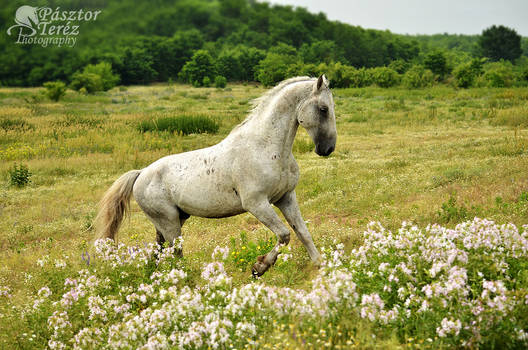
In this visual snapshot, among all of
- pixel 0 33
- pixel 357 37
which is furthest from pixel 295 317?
pixel 357 37

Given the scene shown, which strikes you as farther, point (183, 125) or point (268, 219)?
point (183, 125)

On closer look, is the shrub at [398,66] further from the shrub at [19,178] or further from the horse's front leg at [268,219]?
the horse's front leg at [268,219]

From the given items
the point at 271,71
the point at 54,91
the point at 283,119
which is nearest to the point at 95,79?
the point at 54,91

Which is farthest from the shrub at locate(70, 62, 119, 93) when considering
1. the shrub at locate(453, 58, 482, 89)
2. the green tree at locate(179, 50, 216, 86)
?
the shrub at locate(453, 58, 482, 89)

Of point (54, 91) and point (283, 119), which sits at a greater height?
point (283, 119)

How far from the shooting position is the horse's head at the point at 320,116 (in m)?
5.55

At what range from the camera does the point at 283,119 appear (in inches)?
231

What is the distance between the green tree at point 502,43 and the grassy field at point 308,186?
75777 millimetres

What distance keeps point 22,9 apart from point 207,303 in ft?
166

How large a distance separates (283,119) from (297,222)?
1.35 m

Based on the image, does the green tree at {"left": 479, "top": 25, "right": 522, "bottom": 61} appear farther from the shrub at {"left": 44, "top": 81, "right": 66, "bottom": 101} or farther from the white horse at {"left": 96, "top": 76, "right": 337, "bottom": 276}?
the white horse at {"left": 96, "top": 76, "right": 337, "bottom": 276}

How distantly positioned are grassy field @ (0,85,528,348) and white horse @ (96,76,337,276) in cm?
67

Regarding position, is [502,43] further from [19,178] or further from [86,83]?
[19,178]

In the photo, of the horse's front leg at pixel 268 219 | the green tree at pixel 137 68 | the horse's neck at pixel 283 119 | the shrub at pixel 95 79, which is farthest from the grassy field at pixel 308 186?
the green tree at pixel 137 68
